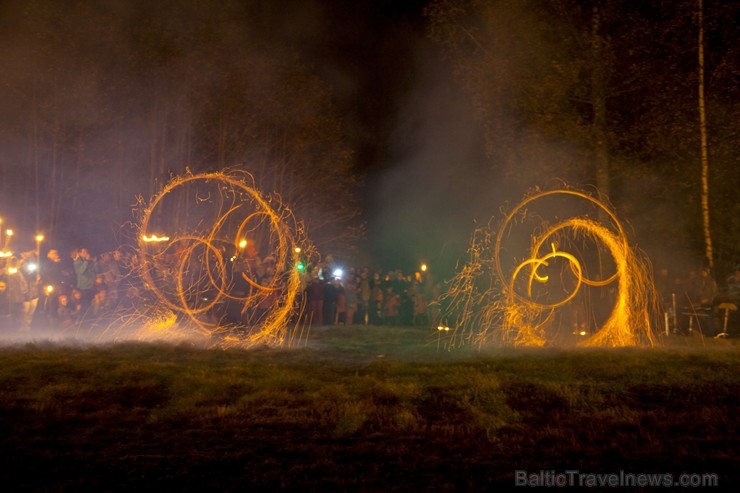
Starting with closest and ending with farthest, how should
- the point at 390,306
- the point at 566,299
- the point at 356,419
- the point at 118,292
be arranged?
the point at 356,419 → the point at 566,299 → the point at 118,292 → the point at 390,306

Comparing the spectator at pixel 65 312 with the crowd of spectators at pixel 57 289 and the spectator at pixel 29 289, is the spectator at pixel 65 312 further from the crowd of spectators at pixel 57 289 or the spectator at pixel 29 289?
the spectator at pixel 29 289

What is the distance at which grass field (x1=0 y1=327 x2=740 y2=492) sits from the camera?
6.05 metres

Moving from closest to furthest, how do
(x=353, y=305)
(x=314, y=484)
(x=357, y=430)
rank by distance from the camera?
(x=314, y=484)
(x=357, y=430)
(x=353, y=305)

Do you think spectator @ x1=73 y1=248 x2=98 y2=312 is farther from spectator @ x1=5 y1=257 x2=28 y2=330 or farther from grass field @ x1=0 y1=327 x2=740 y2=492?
grass field @ x1=0 y1=327 x2=740 y2=492

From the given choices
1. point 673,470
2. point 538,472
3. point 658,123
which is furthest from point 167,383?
point 658,123

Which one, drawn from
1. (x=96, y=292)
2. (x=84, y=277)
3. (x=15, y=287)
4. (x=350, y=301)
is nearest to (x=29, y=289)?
(x=15, y=287)

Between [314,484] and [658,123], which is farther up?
[658,123]

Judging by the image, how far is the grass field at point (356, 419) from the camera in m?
6.05

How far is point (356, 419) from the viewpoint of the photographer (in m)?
7.79

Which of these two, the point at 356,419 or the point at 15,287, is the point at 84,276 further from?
the point at 356,419

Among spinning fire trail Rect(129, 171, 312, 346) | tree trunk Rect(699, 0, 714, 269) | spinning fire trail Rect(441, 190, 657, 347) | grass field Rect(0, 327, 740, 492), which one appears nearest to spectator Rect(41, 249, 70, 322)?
spinning fire trail Rect(129, 171, 312, 346)

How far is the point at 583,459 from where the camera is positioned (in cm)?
643

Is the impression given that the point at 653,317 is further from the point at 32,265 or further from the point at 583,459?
the point at 32,265

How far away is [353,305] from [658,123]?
9.10m
